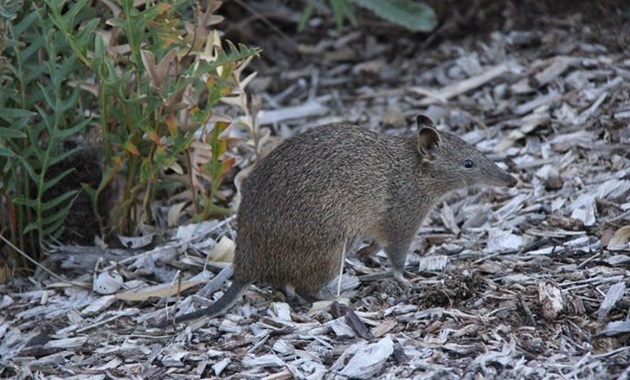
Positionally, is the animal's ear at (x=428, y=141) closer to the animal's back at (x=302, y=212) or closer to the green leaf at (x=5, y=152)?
the animal's back at (x=302, y=212)

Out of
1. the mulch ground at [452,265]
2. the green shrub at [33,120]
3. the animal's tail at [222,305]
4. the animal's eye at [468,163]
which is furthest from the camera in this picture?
the animal's eye at [468,163]

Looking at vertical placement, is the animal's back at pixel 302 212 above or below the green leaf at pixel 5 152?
below

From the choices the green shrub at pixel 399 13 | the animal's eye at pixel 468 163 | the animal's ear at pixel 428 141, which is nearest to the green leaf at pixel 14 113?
the animal's ear at pixel 428 141

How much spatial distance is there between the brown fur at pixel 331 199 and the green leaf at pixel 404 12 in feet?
7.64

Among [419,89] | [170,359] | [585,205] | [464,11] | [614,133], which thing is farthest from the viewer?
[464,11]

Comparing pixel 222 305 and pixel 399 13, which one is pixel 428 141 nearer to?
pixel 222 305

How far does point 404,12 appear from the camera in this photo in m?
8.42

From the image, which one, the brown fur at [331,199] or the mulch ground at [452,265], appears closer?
the mulch ground at [452,265]

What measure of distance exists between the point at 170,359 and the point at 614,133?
3574 millimetres

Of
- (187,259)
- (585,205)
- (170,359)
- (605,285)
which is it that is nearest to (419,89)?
(585,205)

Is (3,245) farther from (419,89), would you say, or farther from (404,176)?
(419,89)

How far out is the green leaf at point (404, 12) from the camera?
328 inches

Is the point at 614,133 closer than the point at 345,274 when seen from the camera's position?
No

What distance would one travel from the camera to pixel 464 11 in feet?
31.3
